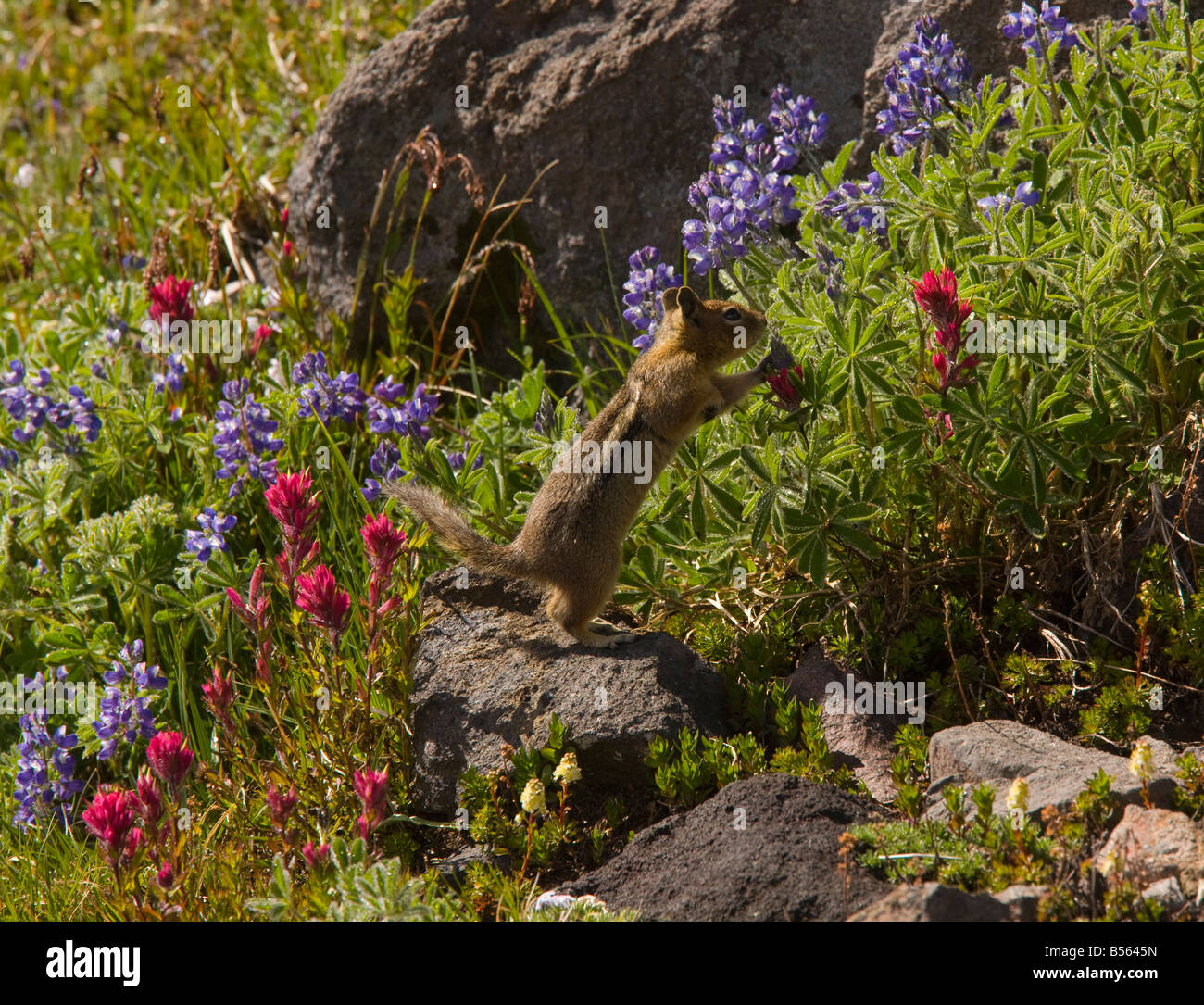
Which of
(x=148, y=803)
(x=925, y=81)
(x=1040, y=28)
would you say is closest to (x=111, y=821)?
(x=148, y=803)

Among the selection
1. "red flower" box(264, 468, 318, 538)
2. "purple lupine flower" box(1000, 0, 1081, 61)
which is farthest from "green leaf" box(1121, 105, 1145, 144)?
"red flower" box(264, 468, 318, 538)

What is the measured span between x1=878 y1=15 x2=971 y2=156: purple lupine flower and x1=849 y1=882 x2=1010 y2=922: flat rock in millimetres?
2761

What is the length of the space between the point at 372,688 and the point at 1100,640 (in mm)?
2605

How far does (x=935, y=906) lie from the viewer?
2.97 metres

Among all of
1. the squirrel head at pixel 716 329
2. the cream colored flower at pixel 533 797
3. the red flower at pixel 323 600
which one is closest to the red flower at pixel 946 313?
the squirrel head at pixel 716 329

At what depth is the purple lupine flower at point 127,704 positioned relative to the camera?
15.0 ft

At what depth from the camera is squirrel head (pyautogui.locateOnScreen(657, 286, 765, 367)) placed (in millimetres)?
4605

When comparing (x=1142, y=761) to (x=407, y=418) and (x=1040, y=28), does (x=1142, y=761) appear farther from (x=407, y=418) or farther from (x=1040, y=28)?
(x=407, y=418)

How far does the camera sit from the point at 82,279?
7.78 m

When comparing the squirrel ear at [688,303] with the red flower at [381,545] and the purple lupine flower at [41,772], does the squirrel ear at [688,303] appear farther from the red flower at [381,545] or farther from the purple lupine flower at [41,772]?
the purple lupine flower at [41,772]

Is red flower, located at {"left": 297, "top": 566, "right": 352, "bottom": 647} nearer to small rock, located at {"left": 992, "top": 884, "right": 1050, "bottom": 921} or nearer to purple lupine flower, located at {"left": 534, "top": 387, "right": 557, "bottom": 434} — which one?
purple lupine flower, located at {"left": 534, "top": 387, "right": 557, "bottom": 434}

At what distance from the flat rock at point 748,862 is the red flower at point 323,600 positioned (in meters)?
1.15

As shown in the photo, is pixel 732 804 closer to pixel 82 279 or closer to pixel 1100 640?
pixel 1100 640

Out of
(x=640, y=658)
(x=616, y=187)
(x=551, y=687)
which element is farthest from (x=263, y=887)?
(x=616, y=187)
